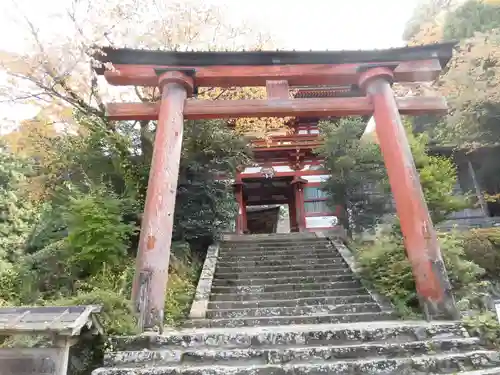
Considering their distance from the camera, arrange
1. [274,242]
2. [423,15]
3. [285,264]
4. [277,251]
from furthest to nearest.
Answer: [423,15], [274,242], [277,251], [285,264]

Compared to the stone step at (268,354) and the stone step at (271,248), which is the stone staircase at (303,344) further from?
the stone step at (271,248)

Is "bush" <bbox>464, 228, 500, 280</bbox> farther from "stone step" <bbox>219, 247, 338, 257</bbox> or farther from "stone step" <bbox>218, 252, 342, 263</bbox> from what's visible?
"stone step" <bbox>219, 247, 338, 257</bbox>

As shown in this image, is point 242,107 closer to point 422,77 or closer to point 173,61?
point 173,61

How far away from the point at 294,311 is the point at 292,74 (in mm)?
4501

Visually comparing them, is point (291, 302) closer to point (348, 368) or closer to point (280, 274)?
point (280, 274)

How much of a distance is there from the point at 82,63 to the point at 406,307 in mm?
8594

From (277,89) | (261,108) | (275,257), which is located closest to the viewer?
(261,108)

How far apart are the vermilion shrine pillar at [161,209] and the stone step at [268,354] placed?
0.66 metres

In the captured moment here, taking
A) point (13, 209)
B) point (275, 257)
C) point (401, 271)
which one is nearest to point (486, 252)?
point (401, 271)

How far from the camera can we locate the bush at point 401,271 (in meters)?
5.92

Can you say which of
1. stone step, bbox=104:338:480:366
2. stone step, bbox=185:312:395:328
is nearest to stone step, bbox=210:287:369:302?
stone step, bbox=185:312:395:328

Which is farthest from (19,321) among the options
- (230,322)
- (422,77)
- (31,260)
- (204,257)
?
(422,77)

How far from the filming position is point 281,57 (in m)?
7.37

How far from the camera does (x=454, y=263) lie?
614 centimetres
